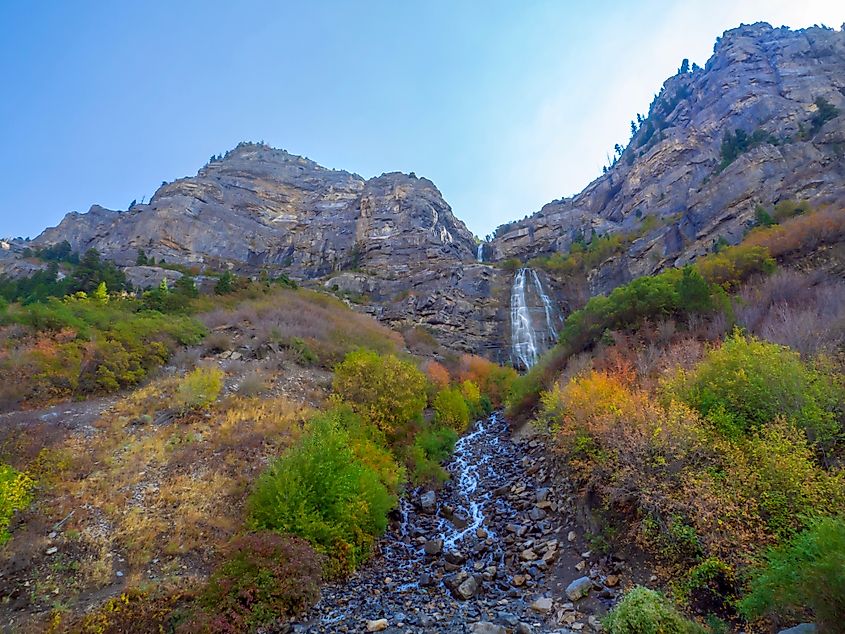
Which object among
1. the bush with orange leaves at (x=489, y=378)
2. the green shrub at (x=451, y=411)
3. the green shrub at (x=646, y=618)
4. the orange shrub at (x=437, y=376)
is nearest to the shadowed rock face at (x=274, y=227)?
the bush with orange leaves at (x=489, y=378)

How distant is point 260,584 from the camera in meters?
8.20

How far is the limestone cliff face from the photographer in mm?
35500

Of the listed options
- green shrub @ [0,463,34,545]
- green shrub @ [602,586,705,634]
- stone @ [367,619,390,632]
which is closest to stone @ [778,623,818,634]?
green shrub @ [602,586,705,634]

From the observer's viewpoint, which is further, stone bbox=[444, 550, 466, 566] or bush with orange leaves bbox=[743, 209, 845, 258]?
bush with orange leaves bbox=[743, 209, 845, 258]

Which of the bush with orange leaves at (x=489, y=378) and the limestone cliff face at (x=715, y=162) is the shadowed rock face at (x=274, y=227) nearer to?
the limestone cliff face at (x=715, y=162)

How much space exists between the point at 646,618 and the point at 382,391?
41.0ft

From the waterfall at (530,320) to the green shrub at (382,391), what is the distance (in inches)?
911

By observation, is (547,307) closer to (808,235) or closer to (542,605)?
(808,235)

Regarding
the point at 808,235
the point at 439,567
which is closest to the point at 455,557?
the point at 439,567

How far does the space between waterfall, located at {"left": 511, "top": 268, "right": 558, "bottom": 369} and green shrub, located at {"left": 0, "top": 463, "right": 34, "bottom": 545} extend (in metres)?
34.7

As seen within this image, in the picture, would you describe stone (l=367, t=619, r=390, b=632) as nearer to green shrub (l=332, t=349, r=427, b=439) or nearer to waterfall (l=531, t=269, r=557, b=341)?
green shrub (l=332, t=349, r=427, b=439)

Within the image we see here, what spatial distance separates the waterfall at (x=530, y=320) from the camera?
136 feet

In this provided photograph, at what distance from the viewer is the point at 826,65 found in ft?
197

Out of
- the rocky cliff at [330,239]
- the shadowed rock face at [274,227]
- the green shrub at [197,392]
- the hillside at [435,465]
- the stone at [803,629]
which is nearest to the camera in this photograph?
the stone at [803,629]
